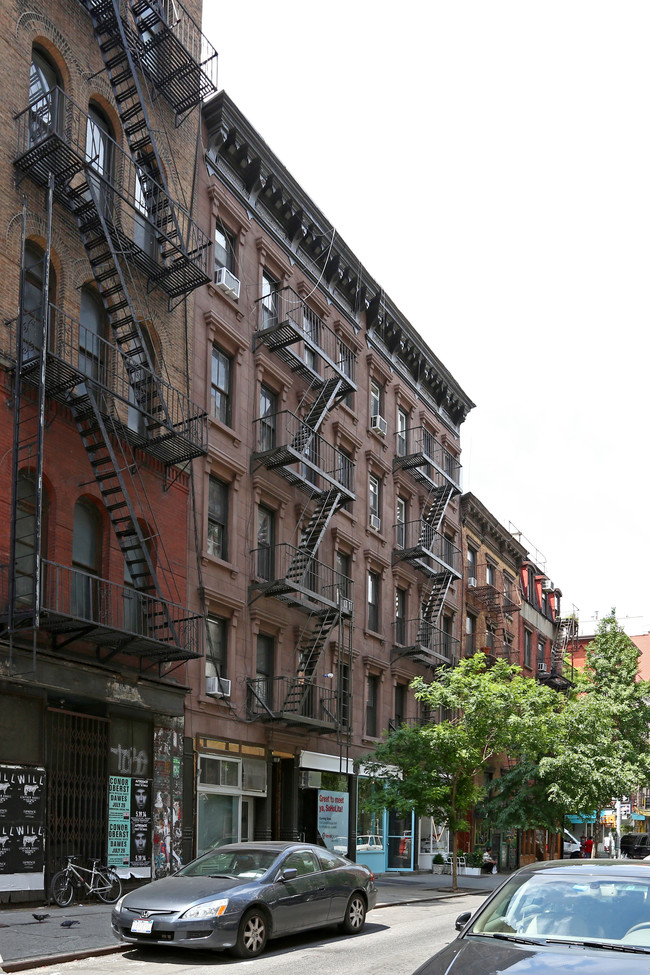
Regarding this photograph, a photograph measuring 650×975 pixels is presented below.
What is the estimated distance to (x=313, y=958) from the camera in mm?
12578

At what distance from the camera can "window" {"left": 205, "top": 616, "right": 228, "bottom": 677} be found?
24.0m

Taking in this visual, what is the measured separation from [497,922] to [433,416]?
34.3m

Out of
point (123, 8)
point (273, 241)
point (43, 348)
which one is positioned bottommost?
point (43, 348)

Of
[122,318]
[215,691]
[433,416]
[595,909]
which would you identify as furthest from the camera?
[433,416]

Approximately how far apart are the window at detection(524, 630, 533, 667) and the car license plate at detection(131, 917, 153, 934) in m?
40.1

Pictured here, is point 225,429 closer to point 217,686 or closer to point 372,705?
point 217,686

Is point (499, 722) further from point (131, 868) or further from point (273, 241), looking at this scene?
point (273, 241)

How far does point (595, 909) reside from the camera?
6.84 meters

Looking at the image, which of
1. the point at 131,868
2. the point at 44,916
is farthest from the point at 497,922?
the point at 131,868

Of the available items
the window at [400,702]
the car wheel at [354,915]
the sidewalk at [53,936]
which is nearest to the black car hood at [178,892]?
the sidewalk at [53,936]

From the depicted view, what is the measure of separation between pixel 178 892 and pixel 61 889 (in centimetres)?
572

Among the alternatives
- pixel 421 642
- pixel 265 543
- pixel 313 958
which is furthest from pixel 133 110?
pixel 421 642

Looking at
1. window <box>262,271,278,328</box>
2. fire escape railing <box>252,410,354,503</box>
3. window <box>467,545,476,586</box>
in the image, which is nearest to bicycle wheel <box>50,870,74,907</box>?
fire escape railing <box>252,410,354,503</box>

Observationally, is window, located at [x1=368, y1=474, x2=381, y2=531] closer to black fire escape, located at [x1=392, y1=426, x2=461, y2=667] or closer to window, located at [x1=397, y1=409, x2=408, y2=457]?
black fire escape, located at [x1=392, y1=426, x2=461, y2=667]
